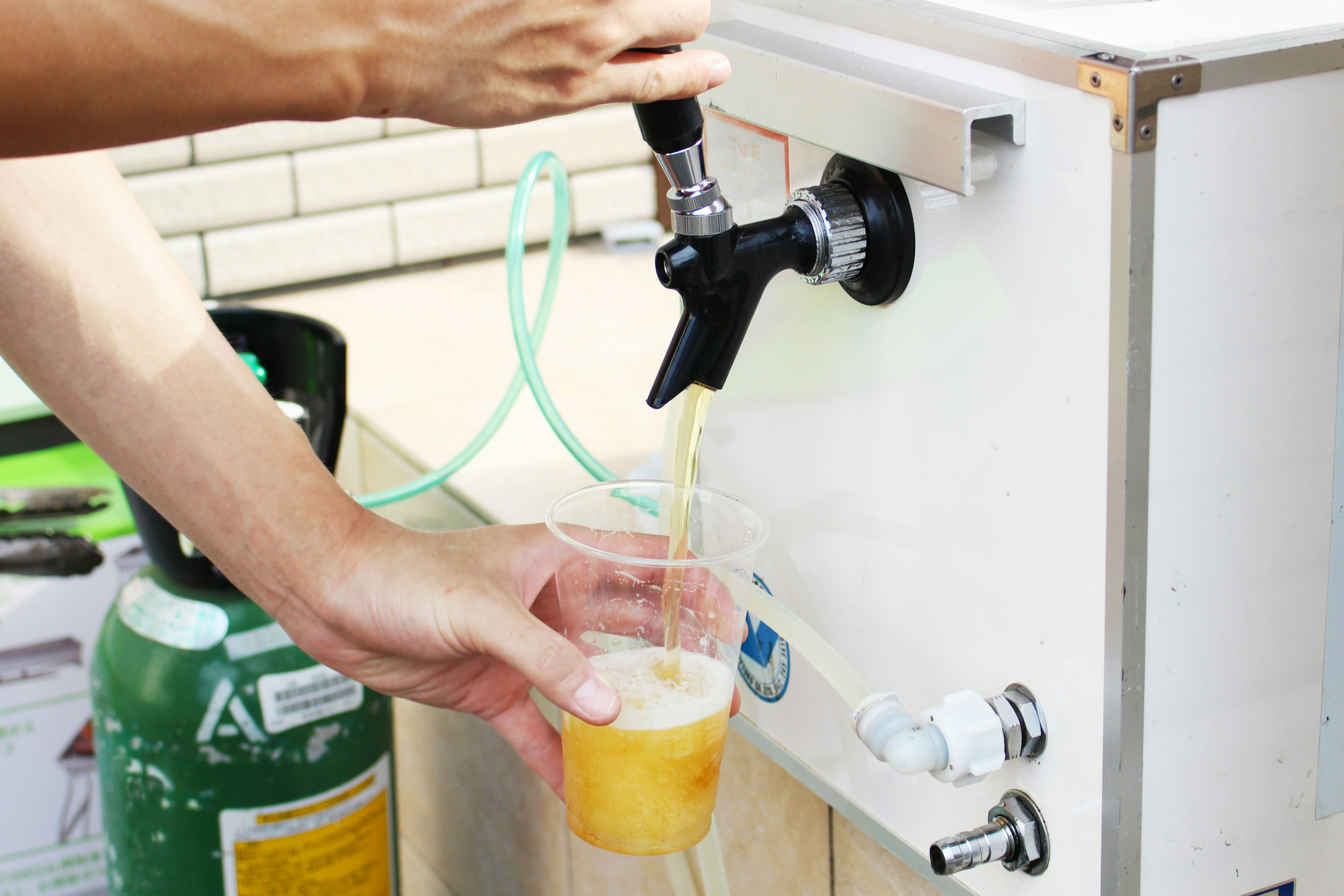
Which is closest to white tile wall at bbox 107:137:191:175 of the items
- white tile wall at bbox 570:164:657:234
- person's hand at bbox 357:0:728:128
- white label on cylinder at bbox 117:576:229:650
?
white tile wall at bbox 570:164:657:234

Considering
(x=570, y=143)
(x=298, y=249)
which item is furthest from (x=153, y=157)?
(x=570, y=143)

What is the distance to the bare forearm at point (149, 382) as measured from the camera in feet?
2.34

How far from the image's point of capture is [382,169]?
1610mm

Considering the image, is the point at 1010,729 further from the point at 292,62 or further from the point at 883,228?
the point at 292,62

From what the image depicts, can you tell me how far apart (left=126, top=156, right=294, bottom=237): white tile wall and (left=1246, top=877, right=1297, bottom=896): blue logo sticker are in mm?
1374

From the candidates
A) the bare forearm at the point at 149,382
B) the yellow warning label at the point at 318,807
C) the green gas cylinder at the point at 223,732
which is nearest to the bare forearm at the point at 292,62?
the bare forearm at the point at 149,382

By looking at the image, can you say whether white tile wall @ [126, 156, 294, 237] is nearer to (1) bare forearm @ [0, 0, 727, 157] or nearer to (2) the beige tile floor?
(2) the beige tile floor

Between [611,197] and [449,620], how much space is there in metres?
1.12

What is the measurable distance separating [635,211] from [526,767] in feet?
2.96

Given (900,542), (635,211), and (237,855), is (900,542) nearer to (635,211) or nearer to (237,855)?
(237,855)

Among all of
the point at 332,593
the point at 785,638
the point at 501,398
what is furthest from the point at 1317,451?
the point at 501,398

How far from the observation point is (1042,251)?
0.48 meters

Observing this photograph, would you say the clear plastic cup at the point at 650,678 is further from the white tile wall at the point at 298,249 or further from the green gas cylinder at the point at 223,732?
the white tile wall at the point at 298,249

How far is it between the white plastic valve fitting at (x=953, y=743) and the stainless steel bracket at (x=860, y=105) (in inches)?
8.6
